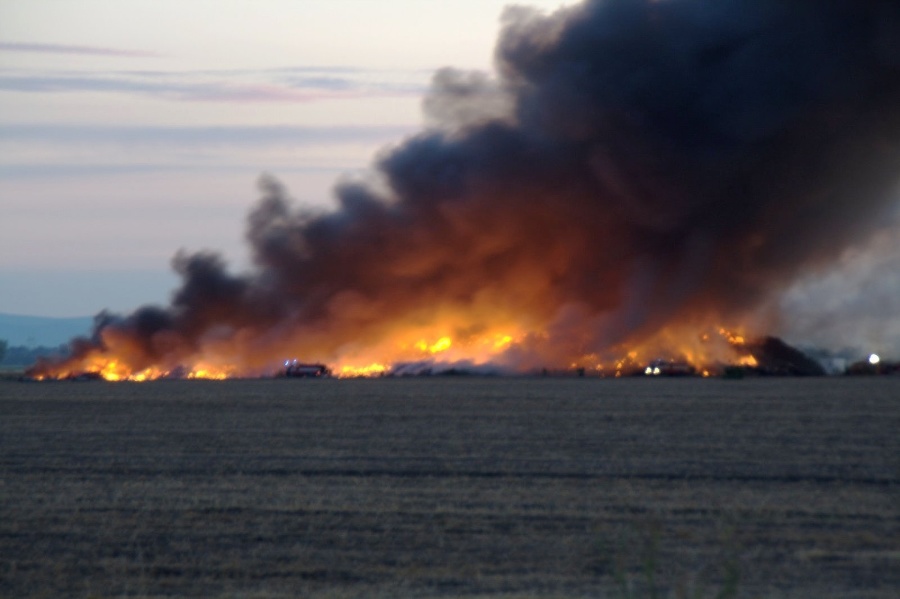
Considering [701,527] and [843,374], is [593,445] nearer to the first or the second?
[701,527]

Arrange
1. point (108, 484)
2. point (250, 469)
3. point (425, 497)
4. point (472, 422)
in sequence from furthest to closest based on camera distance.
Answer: point (472, 422) < point (250, 469) < point (108, 484) < point (425, 497)

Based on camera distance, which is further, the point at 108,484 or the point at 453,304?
the point at 453,304

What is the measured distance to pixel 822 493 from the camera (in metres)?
15.2

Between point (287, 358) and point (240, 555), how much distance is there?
47708 millimetres

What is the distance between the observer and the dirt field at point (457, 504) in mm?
10594

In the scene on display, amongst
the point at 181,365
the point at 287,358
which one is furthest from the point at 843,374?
the point at 181,365

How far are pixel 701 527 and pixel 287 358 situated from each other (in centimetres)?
4755

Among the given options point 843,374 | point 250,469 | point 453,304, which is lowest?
point 250,469

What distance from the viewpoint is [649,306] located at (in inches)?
2090

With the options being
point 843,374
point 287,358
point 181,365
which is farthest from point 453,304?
point 843,374

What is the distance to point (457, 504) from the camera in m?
14.5

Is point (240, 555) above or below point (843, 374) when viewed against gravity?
below

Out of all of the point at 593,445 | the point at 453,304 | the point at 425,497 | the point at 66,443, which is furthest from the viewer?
the point at 453,304

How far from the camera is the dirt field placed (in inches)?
417
